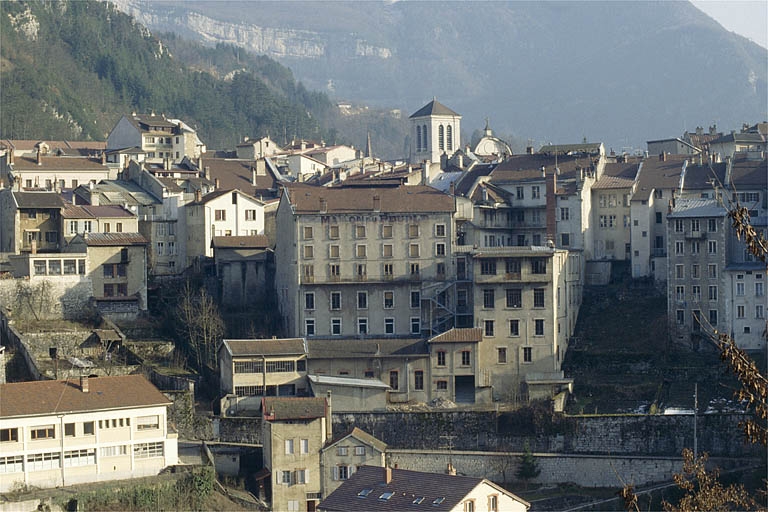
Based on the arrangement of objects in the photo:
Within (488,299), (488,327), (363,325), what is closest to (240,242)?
(363,325)

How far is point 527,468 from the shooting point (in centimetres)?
5797

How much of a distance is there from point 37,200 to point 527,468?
1173 inches

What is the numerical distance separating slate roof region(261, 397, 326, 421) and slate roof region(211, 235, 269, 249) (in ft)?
48.7

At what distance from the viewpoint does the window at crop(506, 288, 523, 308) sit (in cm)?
6384

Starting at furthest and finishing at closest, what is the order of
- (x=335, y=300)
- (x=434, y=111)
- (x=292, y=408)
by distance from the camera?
1. (x=434, y=111)
2. (x=335, y=300)
3. (x=292, y=408)

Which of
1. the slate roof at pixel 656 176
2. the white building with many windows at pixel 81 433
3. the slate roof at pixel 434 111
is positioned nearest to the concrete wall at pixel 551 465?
the white building with many windows at pixel 81 433

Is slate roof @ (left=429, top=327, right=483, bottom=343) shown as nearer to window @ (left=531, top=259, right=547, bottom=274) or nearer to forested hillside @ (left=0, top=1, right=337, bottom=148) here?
window @ (left=531, top=259, right=547, bottom=274)

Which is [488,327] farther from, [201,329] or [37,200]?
[37,200]

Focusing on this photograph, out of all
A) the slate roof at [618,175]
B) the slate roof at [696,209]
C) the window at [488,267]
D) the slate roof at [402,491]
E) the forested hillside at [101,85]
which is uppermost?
the forested hillside at [101,85]

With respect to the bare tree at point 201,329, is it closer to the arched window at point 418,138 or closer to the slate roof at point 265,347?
the slate roof at point 265,347

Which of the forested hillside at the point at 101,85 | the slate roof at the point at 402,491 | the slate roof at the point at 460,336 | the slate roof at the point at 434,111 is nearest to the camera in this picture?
the slate roof at the point at 402,491

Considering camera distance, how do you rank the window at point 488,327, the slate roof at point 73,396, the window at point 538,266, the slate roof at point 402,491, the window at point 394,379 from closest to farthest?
the slate roof at point 402,491 → the slate roof at point 73,396 → the window at point 394,379 → the window at point 538,266 → the window at point 488,327

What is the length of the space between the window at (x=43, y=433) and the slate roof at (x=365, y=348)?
1312cm

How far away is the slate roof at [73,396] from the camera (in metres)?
53.9
